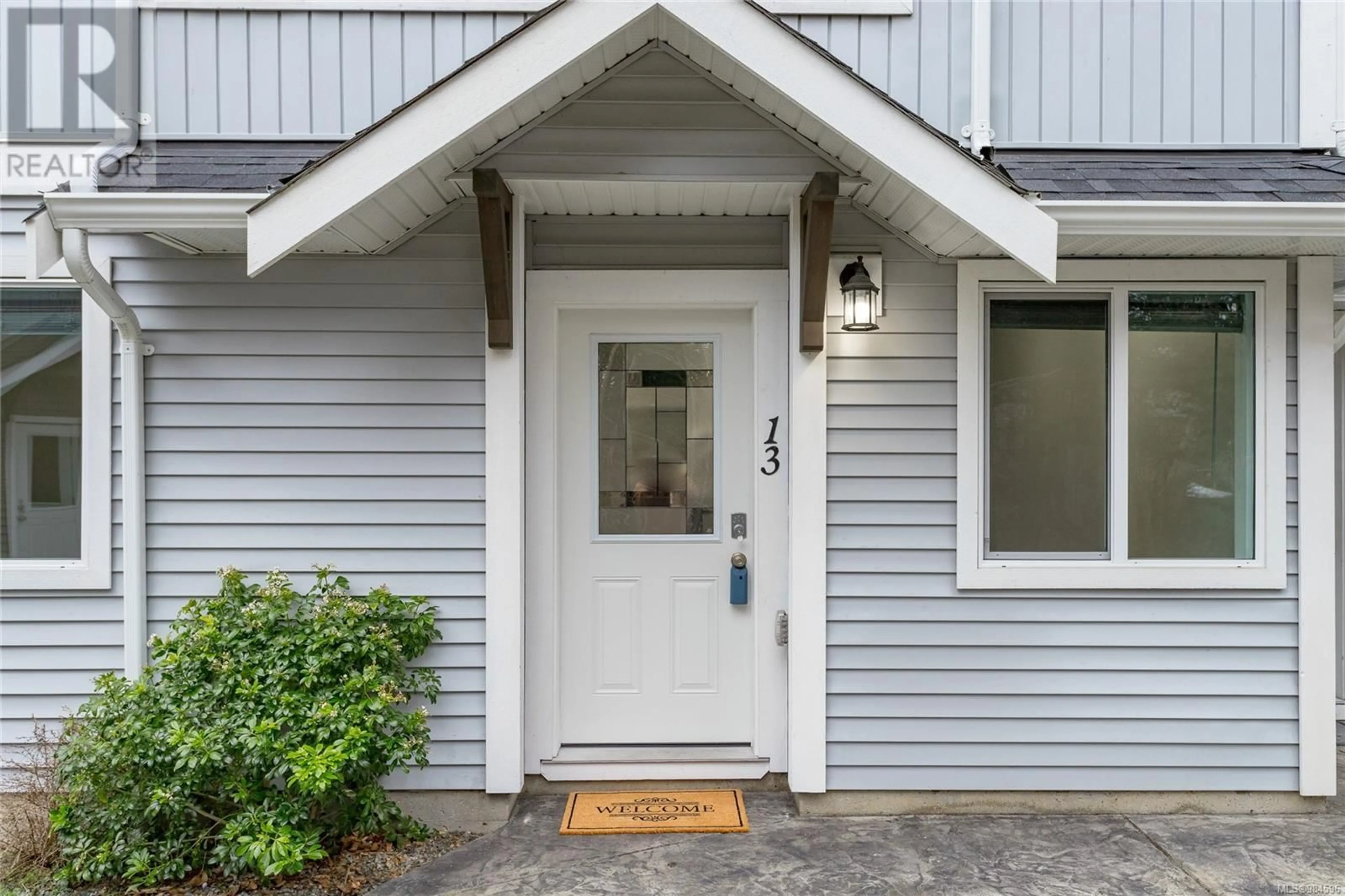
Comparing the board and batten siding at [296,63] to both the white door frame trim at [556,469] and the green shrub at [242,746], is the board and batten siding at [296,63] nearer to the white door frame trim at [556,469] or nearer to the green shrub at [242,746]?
the white door frame trim at [556,469]

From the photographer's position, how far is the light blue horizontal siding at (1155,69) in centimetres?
378

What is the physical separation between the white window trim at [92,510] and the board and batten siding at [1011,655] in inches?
118

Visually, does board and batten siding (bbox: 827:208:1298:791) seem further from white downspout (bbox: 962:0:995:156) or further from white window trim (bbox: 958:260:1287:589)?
white downspout (bbox: 962:0:995:156)

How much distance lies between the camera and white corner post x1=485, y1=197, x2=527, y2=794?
3447 mm

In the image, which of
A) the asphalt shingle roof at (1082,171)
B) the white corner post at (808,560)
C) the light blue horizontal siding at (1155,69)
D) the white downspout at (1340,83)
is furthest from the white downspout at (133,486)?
the white downspout at (1340,83)

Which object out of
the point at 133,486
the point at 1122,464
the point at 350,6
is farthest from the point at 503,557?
the point at 1122,464

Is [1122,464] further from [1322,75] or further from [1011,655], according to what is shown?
[1322,75]

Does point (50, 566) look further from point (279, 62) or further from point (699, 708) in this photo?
point (699, 708)

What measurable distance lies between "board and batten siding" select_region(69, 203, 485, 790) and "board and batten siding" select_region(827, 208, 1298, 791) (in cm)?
156

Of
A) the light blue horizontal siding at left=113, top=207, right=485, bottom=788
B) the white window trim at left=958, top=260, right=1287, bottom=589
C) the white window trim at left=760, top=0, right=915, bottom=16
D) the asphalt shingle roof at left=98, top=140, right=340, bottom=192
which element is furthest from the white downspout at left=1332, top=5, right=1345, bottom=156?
the asphalt shingle roof at left=98, top=140, right=340, bottom=192

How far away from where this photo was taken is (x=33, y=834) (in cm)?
310

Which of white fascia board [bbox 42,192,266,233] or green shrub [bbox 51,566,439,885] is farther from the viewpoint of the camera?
white fascia board [bbox 42,192,266,233]

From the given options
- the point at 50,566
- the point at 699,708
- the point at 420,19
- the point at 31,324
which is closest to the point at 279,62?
the point at 420,19

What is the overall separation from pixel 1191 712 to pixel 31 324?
5.17m
